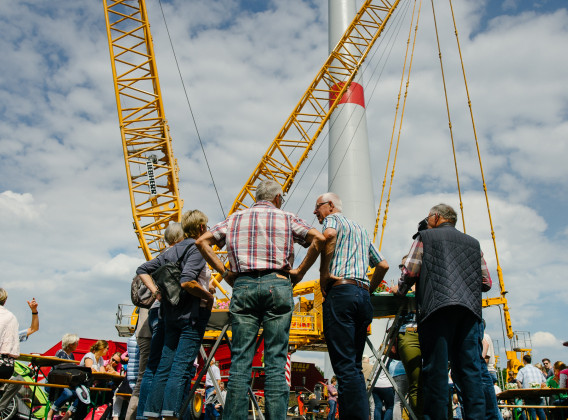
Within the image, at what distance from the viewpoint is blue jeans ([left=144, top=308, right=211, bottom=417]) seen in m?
2.82

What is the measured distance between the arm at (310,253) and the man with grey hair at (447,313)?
627 mm

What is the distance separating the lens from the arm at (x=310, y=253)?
273cm

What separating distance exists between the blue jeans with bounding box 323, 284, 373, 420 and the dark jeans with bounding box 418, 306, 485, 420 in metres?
0.34

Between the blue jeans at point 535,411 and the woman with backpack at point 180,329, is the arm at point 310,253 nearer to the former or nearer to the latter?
the woman with backpack at point 180,329

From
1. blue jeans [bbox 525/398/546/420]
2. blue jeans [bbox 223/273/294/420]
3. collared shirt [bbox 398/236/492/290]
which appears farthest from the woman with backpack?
blue jeans [bbox 525/398/546/420]

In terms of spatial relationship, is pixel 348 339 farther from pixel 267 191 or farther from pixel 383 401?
pixel 383 401

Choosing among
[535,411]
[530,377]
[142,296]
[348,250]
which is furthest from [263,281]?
[530,377]

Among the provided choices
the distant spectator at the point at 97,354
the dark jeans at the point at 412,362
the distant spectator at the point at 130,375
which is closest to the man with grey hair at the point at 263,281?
the dark jeans at the point at 412,362

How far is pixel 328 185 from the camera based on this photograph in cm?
2048

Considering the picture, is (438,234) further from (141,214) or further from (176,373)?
(141,214)

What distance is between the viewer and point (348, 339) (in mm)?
2805

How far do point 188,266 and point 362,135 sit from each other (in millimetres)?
18345

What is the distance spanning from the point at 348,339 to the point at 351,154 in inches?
703

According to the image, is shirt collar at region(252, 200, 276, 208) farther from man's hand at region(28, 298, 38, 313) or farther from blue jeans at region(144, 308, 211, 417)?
man's hand at region(28, 298, 38, 313)
